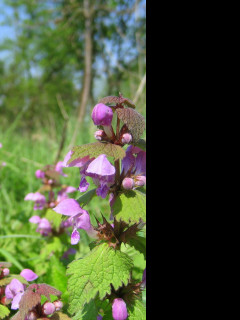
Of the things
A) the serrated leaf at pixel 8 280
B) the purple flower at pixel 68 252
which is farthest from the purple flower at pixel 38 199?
the serrated leaf at pixel 8 280

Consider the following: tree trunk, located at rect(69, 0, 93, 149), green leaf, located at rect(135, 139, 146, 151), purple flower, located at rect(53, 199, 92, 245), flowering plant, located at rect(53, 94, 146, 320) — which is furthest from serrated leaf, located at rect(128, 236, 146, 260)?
tree trunk, located at rect(69, 0, 93, 149)

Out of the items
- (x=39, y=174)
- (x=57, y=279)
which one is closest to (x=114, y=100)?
(x=57, y=279)

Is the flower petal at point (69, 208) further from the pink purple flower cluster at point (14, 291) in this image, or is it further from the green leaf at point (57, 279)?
the green leaf at point (57, 279)

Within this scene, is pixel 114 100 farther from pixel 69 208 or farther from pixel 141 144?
pixel 69 208

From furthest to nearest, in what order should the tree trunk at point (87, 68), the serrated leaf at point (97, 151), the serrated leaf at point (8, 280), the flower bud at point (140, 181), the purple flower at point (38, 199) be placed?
the tree trunk at point (87, 68), the purple flower at point (38, 199), the serrated leaf at point (8, 280), the flower bud at point (140, 181), the serrated leaf at point (97, 151)
